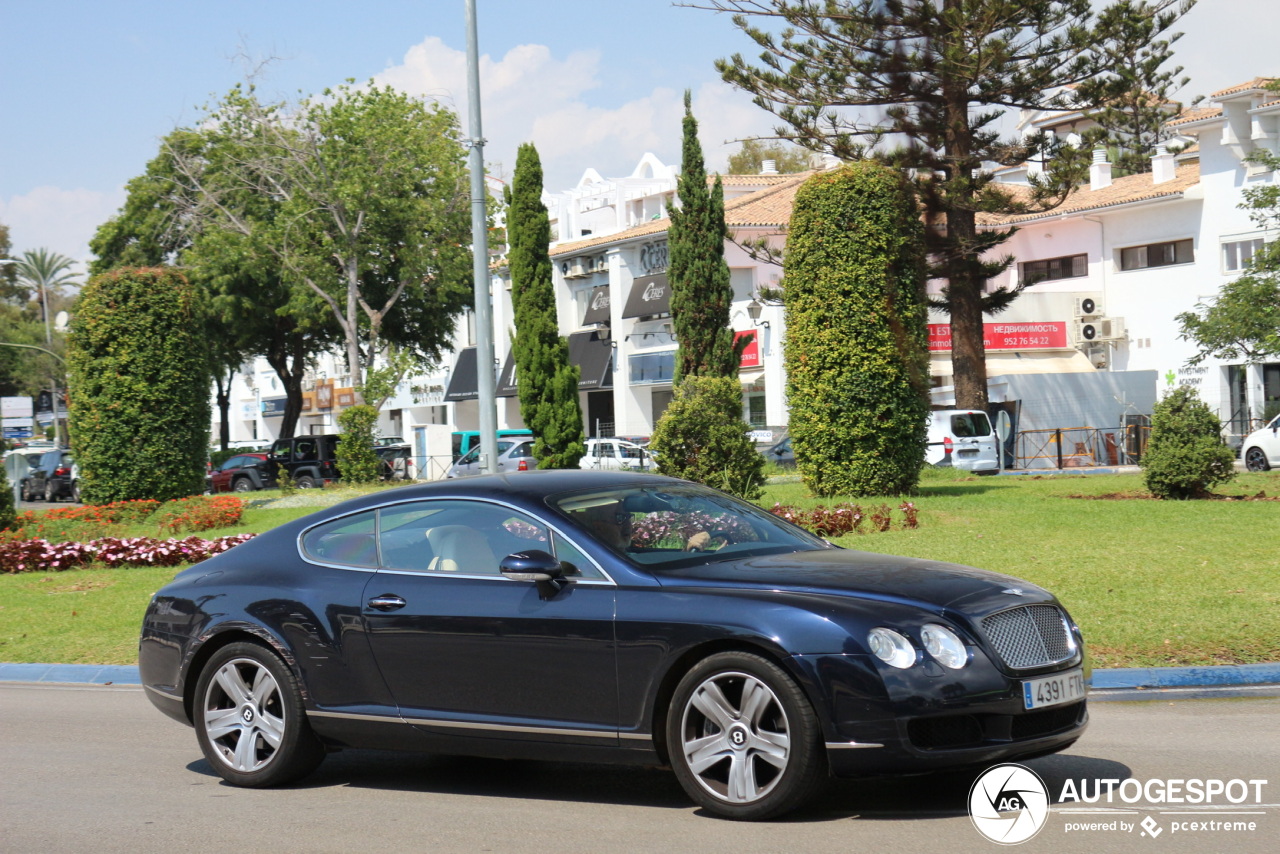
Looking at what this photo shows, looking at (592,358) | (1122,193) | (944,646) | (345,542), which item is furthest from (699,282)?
(944,646)

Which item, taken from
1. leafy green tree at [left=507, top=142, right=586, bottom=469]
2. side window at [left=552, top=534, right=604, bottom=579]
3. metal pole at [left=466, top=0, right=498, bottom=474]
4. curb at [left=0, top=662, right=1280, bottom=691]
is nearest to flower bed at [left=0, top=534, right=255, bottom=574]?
metal pole at [left=466, top=0, right=498, bottom=474]

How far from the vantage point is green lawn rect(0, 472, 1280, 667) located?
9.29 m

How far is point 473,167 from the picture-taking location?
17031mm

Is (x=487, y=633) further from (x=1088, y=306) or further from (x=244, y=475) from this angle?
(x=1088, y=306)

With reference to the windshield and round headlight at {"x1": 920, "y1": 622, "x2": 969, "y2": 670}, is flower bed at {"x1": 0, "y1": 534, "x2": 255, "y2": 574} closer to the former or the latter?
the windshield

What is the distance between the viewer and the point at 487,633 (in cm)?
605

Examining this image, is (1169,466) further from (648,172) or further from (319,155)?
(648,172)

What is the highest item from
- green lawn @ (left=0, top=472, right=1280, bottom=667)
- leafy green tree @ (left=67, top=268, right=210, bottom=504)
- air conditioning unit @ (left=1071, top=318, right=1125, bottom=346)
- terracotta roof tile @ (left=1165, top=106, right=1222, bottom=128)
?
terracotta roof tile @ (left=1165, top=106, right=1222, bottom=128)

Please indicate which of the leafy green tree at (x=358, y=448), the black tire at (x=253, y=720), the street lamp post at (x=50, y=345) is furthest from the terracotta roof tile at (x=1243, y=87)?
the street lamp post at (x=50, y=345)

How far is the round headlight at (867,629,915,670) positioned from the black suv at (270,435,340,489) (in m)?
37.5

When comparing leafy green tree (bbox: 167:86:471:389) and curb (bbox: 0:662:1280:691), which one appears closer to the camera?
curb (bbox: 0:662:1280:691)

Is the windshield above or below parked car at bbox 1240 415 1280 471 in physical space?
above

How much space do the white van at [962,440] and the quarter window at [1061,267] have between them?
15.8 meters

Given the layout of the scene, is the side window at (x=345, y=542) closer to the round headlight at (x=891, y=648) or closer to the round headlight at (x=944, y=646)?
the round headlight at (x=891, y=648)
